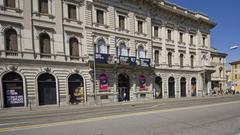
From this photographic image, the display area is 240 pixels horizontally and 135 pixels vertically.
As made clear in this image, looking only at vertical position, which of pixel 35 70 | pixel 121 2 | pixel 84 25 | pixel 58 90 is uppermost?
pixel 121 2

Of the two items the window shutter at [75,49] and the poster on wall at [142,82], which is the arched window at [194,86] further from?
the window shutter at [75,49]

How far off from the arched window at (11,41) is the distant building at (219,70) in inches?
1819

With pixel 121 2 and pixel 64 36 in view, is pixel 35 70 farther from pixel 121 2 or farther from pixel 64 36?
pixel 121 2

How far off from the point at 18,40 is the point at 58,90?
6.90 metres

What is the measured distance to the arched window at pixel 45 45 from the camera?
24.8 m

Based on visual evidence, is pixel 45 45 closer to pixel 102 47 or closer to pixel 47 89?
pixel 47 89

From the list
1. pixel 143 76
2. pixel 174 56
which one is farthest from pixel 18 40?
pixel 174 56

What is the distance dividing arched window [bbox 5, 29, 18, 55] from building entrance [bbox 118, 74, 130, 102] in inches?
567

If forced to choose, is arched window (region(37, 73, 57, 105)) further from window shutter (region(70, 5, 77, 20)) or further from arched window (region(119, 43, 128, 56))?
arched window (region(119, 43, 128, 56))

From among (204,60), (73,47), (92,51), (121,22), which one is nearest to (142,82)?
(121,22)

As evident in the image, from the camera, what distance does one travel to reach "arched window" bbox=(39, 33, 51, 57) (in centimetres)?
2475

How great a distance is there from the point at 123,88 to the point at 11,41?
16.0 metres

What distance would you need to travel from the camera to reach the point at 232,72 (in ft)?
255

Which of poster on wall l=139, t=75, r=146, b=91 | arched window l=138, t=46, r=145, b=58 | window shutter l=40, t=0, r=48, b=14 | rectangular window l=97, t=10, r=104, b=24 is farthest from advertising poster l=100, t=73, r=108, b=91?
window shutter l=40, t=0, r=48, b=14
